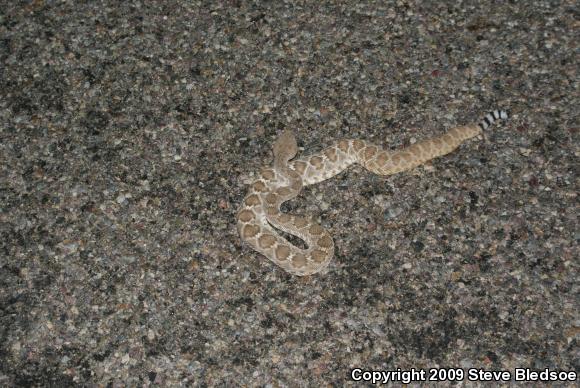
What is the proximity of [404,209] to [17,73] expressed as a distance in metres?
4.88

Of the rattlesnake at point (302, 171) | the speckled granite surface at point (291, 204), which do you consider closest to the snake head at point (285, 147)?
the rattlesnake at point (302, 171)

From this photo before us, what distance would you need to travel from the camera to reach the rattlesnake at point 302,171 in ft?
19.1

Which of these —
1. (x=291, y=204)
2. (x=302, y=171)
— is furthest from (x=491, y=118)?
(x=291, y=204)

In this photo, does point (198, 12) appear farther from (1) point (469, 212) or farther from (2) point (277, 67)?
(1) point (469, 212)

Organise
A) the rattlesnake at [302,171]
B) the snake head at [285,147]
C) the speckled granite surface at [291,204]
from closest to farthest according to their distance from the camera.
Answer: the speckled granite surface at [291,204], the rattlesnake at [302,171], the snake head at [285,147]

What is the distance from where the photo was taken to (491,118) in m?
6.45

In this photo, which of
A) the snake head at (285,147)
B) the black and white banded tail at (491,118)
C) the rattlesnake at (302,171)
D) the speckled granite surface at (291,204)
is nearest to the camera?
the speckled granite surface at (291,204)

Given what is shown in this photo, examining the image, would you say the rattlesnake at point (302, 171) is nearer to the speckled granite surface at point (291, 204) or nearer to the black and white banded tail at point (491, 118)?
the black and white banded tail at point (491, 118)

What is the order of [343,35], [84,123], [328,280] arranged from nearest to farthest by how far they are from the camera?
[328,280] → [84,123] → [343,35]

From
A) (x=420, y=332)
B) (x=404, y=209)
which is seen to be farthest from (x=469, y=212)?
(x=420, y=332)

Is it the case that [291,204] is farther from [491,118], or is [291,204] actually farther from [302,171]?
[491,118]

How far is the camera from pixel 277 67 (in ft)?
23.6

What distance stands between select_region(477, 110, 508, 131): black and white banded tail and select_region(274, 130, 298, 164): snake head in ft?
6.65

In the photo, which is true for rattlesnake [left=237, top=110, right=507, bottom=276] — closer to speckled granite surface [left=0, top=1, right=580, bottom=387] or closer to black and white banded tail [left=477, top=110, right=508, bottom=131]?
black and white banded tail [left=477, top=110, right=508, bottom=131]
